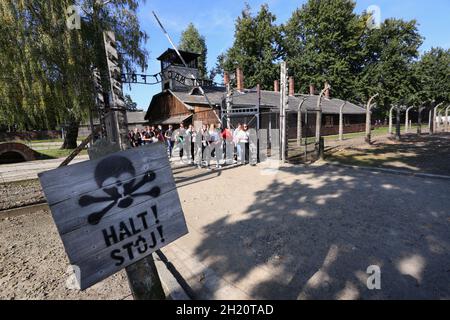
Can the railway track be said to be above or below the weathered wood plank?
below

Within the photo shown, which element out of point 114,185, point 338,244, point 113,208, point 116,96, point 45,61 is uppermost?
point 45,61

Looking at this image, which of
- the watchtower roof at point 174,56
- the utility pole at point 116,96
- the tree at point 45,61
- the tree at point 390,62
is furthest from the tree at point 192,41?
the utility pole at point 116,96

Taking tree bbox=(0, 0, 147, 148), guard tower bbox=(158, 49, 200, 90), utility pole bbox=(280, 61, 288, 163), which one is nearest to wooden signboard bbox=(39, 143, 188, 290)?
utility pole bbox=(280, 61, 288, 163)

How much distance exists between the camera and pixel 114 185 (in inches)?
69.1

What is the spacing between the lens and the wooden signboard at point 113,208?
62.1 inches

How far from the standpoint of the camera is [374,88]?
3491 cm

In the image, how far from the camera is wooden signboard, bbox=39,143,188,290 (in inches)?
62.1

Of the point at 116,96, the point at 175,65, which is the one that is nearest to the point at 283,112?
the point at 116,96

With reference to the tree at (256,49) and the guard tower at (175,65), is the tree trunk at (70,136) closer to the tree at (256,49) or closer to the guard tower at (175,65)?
the guard tower at (175,65)

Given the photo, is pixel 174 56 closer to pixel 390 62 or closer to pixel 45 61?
pixel 45 61

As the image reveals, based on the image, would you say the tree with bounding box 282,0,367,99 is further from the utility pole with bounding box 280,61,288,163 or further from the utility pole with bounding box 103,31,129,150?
the utility pole with bounding box 103,31,129,150

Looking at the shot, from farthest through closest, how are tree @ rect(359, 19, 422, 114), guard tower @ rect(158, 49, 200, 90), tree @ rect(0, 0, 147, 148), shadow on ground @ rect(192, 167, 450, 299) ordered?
tree @ rect(359, 19, 422, 114), guard tower @ rect(158, 49, 200, 90), tree @ rect(0, 0, 147, 148), shadow on ground @ rect(192, 167, 450, 299)

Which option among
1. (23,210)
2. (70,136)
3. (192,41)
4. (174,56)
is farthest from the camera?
(192,41)

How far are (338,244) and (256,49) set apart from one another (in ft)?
135
